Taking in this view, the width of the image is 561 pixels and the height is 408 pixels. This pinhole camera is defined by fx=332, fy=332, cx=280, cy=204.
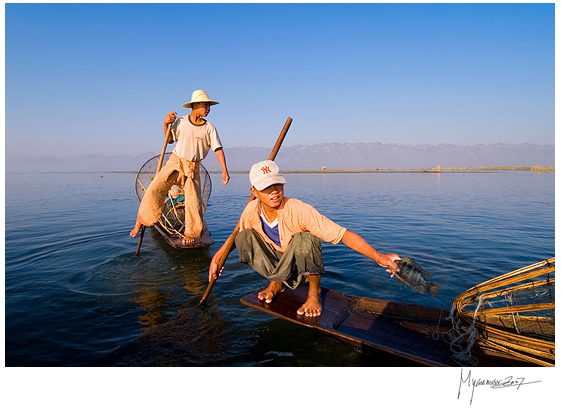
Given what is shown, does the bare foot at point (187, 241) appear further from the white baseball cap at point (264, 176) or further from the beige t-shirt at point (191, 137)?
the white baseball cap at point (264, 176)

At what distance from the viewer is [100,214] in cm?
1124

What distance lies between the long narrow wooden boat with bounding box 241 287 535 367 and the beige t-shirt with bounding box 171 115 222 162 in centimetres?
292

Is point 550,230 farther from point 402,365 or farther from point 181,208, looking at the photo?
point 181,208

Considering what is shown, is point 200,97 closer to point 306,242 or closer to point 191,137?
point 191,137

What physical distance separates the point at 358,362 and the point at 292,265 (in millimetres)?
1026

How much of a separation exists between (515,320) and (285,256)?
2089 mm

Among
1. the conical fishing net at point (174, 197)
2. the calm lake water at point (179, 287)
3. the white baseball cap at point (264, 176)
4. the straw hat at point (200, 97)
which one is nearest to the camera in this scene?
the white baseball cap at point (264, 176)

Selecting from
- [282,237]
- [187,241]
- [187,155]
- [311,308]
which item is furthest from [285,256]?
[187,241]

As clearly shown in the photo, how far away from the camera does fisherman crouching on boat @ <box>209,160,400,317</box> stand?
9.67ft

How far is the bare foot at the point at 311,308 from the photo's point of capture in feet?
10.4

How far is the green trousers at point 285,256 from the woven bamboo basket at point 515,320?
1.31 m

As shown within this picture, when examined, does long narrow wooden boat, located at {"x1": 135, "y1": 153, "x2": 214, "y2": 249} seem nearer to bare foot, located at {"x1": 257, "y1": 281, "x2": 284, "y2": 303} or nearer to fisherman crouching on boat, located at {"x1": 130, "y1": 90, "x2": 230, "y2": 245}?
fisherman crouching on boat, located at {"x1": 130, "y1": 90, "x2": 230, "y2": 245}

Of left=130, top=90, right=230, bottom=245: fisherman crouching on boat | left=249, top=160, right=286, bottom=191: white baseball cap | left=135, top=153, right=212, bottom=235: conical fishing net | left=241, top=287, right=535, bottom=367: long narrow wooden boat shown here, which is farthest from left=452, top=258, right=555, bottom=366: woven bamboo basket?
left=135, top=153, right=212, bottom=235: conical fishing net

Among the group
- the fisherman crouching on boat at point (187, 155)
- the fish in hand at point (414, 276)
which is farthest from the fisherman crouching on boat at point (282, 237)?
the fisherman crouching on boat at point (187, 155)
